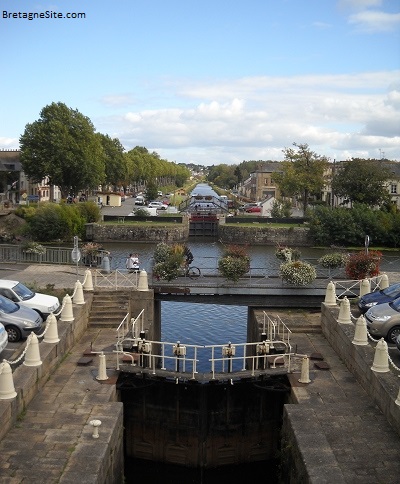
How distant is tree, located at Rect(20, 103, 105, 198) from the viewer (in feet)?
222

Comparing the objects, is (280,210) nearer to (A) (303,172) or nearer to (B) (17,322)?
(A) (303,172)

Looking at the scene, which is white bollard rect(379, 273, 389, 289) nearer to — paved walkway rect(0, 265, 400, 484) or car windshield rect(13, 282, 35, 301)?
paved walkway rect(0, 265, 400, 484)

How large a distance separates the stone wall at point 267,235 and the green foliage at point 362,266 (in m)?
37.5

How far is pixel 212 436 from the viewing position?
16.7 m

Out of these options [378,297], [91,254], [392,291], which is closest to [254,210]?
[91,254]

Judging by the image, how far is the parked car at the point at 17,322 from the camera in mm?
17141

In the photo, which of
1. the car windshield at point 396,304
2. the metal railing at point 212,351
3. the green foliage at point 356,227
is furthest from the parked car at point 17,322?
the green foliage at point 356,227

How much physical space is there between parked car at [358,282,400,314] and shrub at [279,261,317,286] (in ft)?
9.52

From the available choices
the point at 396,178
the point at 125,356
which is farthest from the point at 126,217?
the point at 125,356

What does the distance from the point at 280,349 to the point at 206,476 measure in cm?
418

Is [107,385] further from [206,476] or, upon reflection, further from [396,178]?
[396,178]

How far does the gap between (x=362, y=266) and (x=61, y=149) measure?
5034 centimetres

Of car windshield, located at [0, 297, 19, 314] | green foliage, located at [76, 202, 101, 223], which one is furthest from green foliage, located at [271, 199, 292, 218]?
car windshield, located at [0, 297, 19, 314]

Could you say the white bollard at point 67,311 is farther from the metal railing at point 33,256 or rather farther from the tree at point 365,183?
the tree at point 365,183
